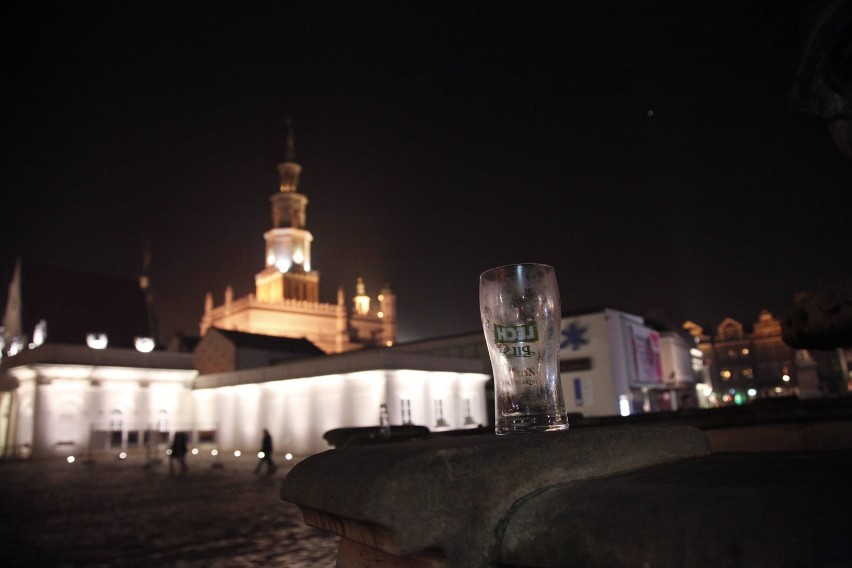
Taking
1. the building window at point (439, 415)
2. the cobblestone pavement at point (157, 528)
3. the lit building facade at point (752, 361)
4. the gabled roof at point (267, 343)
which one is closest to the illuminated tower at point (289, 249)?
the gabled roof at point (267, 343)

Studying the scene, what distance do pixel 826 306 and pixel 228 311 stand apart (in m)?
76.1

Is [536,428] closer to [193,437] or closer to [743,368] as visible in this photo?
[193,437]

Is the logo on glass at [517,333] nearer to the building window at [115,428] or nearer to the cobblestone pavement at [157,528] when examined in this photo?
the cobblestone pavement at [157,528]

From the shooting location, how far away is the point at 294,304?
74.4 metres

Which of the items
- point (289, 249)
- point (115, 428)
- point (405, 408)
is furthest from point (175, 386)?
point (289, 249)

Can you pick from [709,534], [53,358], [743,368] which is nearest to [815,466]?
[709,534]

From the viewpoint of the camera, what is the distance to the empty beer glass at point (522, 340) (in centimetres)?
198

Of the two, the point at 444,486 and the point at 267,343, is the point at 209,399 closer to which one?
the point at 267,343

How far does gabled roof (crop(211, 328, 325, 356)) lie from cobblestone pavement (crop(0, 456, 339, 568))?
2739cm

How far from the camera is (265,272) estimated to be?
82688mm

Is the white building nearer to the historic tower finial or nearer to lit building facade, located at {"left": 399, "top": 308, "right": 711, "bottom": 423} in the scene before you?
lit building facade, located at {"left": 399, "top": 308, "right": 711, "bottom": 423}

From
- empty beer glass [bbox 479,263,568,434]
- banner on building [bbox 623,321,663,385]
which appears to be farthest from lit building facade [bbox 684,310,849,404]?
empty beer glass [bbox 479,263,568,434]

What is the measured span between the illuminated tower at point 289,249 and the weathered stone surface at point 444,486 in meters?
80.3

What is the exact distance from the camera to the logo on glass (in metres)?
2.04
